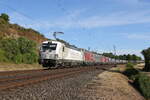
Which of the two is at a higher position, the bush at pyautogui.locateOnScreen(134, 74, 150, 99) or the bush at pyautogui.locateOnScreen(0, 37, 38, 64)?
the bush at pyautogui.locateOnScreen(0, 37, 38, 64)

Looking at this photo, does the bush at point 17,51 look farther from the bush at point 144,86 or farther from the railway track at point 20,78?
the bush at point 144,86

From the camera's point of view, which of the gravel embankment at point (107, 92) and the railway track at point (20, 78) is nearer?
the gravel embankment at point (107, 92)

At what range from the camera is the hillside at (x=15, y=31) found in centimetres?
5847

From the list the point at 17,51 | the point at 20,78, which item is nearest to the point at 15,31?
the point at 17,51

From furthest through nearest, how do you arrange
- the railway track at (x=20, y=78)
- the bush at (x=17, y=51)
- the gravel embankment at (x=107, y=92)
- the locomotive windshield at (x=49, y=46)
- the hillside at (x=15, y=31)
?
1. the hillside at (x=15, y=31)
2. the bush at (x=17, y=51)
3. the locomotive windshield at (x=49, y=46)
4. the railway track at (x=20, y=78)
5. the gravel embankment at (x=107, y=92)

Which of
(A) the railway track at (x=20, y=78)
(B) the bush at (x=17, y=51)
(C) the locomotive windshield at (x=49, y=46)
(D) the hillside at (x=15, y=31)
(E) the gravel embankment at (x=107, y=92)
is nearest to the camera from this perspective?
(E) the gravel embankment at (x=107, y=92)

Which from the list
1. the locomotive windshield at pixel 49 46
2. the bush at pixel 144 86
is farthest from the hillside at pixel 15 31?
the bush at pixel 144 86

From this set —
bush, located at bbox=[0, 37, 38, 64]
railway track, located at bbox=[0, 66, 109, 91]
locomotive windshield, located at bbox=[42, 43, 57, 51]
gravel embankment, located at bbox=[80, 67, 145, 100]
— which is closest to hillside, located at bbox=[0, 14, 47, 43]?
bush, located at bbox=[0, 37, 38, 64]

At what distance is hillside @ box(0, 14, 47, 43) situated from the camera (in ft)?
192

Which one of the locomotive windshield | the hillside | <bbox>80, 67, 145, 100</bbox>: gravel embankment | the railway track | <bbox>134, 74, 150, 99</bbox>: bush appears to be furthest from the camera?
the hillside

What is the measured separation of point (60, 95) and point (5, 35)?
1858 inches

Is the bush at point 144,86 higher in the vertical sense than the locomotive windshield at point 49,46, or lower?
lower

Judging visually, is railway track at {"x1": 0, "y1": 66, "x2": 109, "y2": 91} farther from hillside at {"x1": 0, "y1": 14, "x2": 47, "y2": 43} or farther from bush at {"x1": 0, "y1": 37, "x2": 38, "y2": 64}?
hillside at {"x1": 0, "y1": 14, "x2": 47, "y2": 43}

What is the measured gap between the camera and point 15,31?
6456 centimetres
